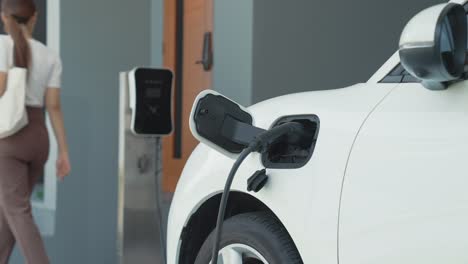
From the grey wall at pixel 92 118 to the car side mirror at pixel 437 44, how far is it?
538cm

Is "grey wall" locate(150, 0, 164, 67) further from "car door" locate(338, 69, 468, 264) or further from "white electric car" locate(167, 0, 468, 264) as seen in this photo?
"car door" locate(338, 69, 468, 264)

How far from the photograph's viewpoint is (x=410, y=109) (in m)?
2.04

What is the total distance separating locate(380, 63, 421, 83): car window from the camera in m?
2.23

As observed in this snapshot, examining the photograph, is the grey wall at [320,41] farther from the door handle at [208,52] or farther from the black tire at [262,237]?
the black tire at [262,237]

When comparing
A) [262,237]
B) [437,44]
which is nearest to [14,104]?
[262,237]

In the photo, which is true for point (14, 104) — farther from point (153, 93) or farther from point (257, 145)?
point (257, 145)

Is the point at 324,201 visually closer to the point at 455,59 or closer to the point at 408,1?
the point at 455,59

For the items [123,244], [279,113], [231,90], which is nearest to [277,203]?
[279,113]

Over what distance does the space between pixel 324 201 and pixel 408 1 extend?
5.75m

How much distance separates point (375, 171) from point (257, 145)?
45cm

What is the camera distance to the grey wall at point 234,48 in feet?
20.4

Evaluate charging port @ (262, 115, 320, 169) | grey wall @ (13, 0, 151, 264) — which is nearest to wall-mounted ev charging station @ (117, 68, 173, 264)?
charging port @ (262, 115, 320, 169)

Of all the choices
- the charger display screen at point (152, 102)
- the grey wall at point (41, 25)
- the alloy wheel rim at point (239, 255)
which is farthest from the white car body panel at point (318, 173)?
the grey wall at point (41, 25)

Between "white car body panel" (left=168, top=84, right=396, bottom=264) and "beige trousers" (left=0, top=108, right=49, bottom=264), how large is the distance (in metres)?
2.11
